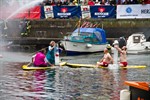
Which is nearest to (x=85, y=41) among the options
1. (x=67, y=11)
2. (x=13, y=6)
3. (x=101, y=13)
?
(x=101, y=13)

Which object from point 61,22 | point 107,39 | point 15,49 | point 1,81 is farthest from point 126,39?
point 1,81

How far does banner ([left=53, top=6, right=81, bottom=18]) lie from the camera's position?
5044 cm

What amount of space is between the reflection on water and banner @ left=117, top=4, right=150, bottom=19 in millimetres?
19865

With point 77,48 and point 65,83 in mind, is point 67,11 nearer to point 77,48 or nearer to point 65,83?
point 77,48

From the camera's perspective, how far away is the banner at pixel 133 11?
48.2m

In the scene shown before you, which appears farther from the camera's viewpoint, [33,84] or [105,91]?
[33,84]

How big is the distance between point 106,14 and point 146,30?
4.18m

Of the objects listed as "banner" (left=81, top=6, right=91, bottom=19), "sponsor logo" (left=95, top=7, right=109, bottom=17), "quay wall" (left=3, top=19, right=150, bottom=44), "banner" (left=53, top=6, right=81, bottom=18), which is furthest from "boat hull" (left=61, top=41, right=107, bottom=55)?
"banner" (left=53, top=6, right=81, bottom=18)

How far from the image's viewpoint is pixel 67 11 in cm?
5075

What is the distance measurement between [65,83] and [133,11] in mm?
Result: 27254

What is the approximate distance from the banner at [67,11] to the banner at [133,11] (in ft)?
14.1

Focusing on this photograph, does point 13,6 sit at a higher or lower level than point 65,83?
higher

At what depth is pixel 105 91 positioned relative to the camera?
19719 millimetres

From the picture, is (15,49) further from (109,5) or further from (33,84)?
(33,84)
